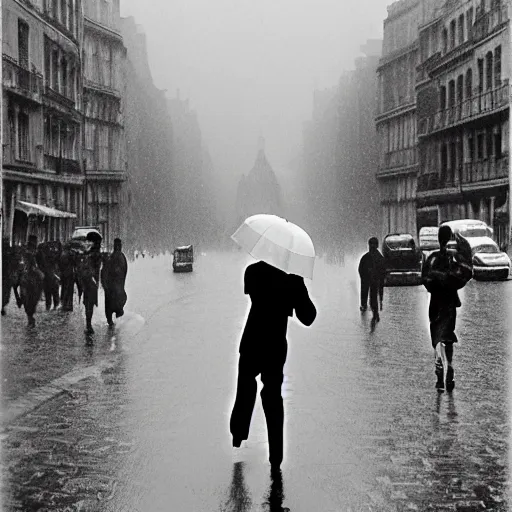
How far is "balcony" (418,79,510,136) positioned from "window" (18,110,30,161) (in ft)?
21.3

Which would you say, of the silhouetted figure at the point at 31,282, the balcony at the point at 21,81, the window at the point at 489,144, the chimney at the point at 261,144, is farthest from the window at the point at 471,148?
the silhouetted figure at the point at 31,282

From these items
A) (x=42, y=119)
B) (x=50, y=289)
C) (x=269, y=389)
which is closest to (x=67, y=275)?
(x=50, y=289)

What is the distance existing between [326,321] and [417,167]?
313 centimetres

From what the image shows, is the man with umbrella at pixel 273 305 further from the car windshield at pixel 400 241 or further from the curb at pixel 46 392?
the car windshield at pixel 400 241

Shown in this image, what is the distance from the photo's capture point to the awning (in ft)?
52.1

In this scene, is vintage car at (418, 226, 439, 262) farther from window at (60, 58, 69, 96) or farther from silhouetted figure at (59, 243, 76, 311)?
window at (60, 58, 69, 96)

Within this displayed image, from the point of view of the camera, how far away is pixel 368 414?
7.90 metres

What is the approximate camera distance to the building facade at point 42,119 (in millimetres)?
15984

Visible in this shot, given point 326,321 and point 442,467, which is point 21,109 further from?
point 442,467

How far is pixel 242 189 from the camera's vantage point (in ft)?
71.9

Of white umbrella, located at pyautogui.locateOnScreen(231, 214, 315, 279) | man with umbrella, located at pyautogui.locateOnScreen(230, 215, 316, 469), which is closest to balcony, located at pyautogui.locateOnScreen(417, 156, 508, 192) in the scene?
white umbrella, located at pyautogui.locateOnScreen(231, 214, 315, 279)

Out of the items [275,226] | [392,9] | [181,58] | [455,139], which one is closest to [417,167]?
[455,139]

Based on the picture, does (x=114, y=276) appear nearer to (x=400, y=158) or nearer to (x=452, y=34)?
(x=400, y=158)

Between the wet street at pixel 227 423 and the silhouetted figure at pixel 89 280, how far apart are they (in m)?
0.38
